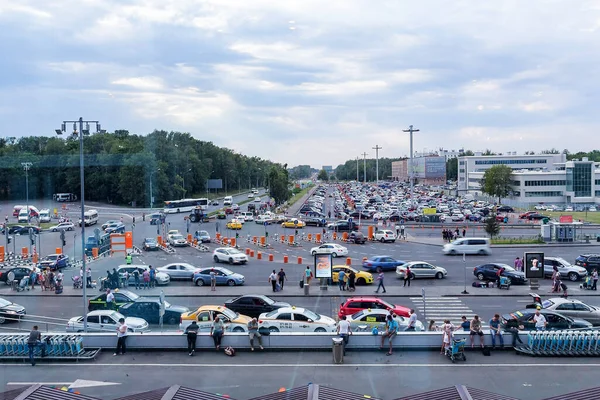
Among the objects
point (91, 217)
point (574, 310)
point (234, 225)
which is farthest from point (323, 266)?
point (234, 225)

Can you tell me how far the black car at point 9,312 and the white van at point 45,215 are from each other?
1682cm

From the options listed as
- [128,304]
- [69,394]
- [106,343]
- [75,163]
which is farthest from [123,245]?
[69,394]

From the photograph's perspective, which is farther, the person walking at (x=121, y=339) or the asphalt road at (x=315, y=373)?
the person walking at (x=121, y=339)

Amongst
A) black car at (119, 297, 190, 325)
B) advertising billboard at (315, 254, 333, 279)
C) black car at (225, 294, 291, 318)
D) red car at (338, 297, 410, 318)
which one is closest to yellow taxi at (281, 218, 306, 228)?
advertising billboard at (315, 254, 333, 279)

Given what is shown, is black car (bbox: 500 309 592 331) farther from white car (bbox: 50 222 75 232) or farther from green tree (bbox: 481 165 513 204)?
green tree (bbox: 481 165 513 204)

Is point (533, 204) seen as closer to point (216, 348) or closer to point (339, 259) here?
point (339, 259)

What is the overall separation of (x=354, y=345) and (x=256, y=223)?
90.1ft

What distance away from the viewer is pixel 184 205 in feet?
118

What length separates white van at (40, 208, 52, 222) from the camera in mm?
31666

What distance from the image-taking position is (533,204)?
5812 centimetres

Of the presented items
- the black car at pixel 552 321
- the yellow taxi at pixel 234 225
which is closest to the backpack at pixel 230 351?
the black car at pixel 552 321

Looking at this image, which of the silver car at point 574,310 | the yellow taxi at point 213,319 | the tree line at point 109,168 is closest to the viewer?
the yellow taxi at point 213,319

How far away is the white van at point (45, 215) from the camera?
1247 inches

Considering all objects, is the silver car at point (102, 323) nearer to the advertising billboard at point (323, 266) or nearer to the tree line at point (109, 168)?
the advertising billboard at point (323, 266)
